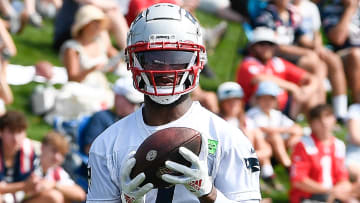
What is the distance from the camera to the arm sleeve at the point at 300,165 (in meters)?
6.59

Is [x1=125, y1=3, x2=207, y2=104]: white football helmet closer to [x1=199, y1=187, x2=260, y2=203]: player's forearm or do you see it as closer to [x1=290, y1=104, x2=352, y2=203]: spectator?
[x1=199, y1=187, x2=260, y2=203]: player's forearm

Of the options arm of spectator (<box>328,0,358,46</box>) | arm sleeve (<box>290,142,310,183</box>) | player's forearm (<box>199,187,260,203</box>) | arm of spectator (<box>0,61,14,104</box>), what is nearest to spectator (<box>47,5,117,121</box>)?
arm of spectator (<box>0,61,14,104</box>)

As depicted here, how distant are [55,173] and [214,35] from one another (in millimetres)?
3790

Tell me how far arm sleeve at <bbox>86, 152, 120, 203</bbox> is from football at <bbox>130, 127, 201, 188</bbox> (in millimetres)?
358

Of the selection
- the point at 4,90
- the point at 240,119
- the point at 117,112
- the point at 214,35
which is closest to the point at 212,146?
the point at 117,112

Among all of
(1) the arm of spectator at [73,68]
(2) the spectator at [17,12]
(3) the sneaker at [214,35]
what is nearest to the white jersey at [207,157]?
(1) the arm of spectator at [73,68]

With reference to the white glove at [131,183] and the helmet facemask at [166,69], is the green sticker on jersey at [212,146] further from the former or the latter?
the white glove at [131,183]

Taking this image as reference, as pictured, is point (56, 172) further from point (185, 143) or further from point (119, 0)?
point (185, 143)

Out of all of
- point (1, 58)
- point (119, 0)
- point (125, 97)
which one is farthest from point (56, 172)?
point (119, 0)

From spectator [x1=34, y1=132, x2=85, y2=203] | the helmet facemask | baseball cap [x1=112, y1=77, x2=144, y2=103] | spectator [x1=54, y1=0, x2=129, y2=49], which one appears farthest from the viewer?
spectator [x1=54, y1=0, x2=129, y2=49]

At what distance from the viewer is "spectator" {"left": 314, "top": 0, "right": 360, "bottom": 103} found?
8547 mm

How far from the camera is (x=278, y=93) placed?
744 centimetres

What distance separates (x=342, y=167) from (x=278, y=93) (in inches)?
42.7

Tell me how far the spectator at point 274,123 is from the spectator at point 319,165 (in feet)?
1.67
